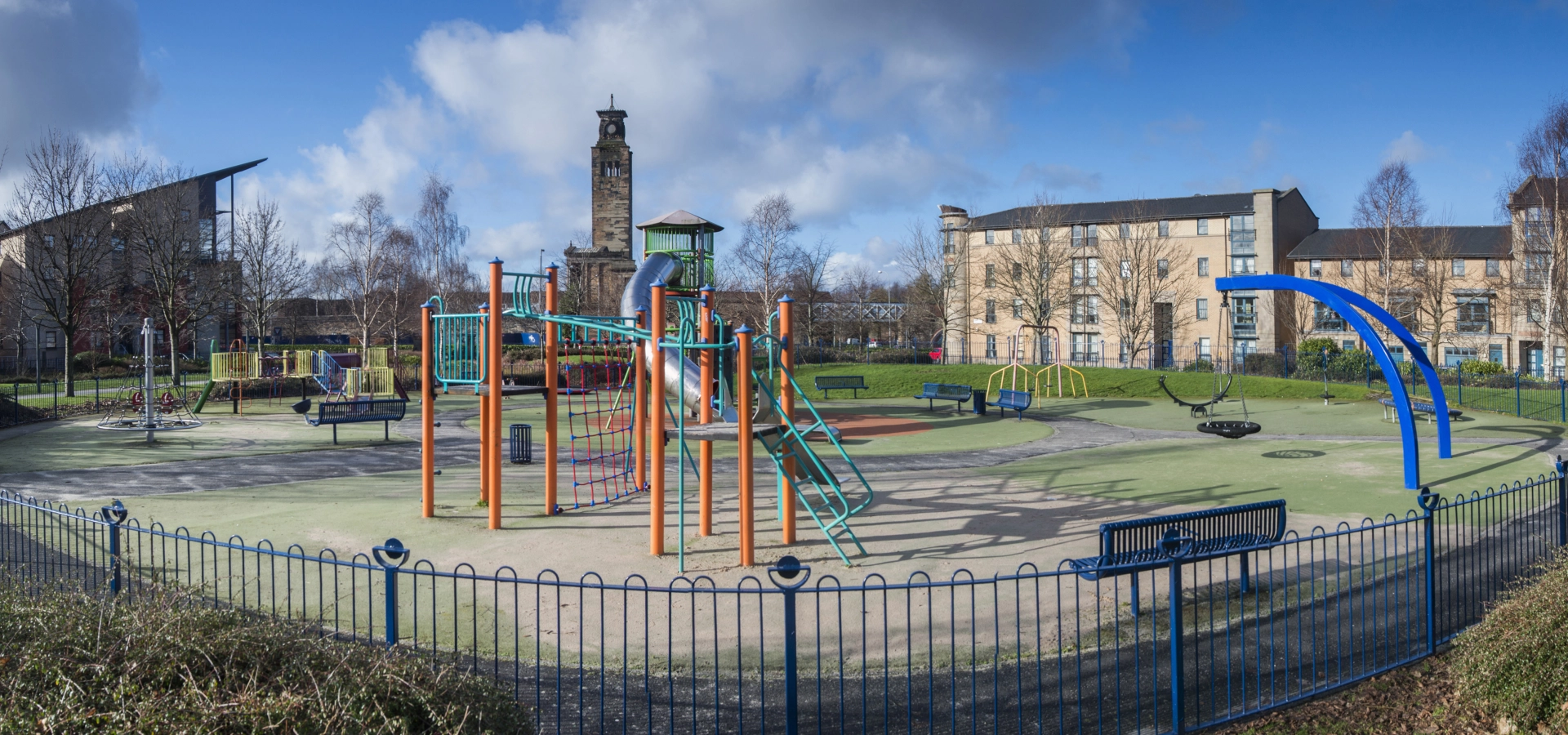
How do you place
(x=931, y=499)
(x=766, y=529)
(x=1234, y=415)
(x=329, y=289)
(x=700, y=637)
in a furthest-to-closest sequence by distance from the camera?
1. (x=329, y=289)
2. (x=1234, y=415)
3. (x=931, y=499)
4. (x=766, y=529)
5. (x=700, y=637)

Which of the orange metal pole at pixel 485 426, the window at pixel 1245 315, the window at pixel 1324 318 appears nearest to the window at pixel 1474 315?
the window at pixel 1324 318

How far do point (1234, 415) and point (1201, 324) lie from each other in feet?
123

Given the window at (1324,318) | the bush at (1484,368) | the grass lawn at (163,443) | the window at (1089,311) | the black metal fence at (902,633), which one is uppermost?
the window at (1089,311)

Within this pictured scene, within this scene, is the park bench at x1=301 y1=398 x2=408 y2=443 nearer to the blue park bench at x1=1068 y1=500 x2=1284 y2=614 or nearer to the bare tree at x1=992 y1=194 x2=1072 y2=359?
the blue park bench at x1=1068 y1=500 x2=1284 y2=614

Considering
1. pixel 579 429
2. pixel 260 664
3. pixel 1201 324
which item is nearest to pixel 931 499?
pixel 260 664

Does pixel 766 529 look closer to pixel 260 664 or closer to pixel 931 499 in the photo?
pixel 931 499

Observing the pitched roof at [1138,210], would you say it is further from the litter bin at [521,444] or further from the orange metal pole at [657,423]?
the orange metal pole at [657,423]

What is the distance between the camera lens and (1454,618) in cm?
860

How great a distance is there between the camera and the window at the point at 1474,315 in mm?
54500

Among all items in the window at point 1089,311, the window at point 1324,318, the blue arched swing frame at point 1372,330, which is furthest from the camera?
the window at point 1089,311

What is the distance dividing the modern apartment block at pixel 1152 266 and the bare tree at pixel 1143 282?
0.38ft

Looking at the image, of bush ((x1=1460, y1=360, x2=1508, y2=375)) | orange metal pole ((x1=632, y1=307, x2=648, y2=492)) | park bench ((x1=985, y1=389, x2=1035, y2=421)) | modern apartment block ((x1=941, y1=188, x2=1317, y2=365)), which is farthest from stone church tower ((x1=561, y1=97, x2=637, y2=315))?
orange metal pole ((x1=632, y1=307, x2=648, y2=492))

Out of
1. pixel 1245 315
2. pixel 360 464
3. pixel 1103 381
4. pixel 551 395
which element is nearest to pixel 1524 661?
pixel 551 395

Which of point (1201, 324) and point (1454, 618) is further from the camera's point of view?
point (1201, 324)
